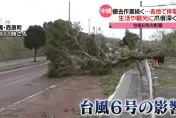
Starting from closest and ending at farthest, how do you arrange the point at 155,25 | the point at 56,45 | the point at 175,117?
the point at 175,117 < the point at 155,25 < the point at 56,45

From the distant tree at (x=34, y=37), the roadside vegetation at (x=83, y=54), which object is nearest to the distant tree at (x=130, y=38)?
the distant tree at (x=34, y=37)

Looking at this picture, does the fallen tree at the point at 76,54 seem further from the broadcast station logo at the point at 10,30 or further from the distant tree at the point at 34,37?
the broadcast station logo at the point at 10,30

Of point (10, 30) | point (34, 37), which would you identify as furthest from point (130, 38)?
point (10, 30)

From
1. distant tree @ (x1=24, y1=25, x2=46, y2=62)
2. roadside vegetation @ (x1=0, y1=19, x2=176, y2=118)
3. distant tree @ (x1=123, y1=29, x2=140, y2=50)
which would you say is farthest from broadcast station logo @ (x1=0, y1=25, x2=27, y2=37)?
roadside vegetation @ (x1=0, y1=19, x2=176, y2=118)

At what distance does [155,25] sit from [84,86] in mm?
6789

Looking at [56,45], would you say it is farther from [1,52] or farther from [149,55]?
[1,52]

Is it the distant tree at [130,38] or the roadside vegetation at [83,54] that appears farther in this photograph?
the distant tree at [130,38]

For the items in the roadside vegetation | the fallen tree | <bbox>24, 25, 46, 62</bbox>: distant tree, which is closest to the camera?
the roadside vegetation

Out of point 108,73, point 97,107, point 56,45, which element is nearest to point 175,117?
point 97,107

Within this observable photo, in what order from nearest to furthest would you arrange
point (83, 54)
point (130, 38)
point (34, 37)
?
point (83, 54) → point (130, 38) → point (34, 37)

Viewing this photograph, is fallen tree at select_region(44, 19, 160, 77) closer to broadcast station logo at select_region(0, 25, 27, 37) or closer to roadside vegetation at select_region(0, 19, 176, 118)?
roadside vegetation at select_region(0, 19, 176, 118)

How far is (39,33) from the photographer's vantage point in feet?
135

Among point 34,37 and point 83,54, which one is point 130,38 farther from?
point 83,54

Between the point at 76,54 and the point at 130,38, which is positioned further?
the point at 130,38
